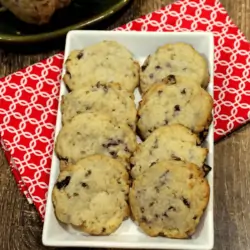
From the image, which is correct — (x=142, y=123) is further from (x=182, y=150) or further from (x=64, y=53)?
(x=64, y=53)

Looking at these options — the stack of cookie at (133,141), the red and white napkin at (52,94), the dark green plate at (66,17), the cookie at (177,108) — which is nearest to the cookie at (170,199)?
the stack of cookie at (133,141)

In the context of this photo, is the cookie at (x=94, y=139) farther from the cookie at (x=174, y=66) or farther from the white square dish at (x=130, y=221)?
the cookie at (x=174, y=66)

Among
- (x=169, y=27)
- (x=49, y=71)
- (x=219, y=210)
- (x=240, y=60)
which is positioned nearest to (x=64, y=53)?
(x=49, y=71)

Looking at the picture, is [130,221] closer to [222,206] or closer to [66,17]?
[222,206]

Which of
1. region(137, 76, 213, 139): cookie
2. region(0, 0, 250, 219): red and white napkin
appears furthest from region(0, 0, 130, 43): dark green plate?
region(137, 76, 213, 139): cookie

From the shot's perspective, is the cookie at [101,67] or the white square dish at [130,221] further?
the cookie at [101,67]

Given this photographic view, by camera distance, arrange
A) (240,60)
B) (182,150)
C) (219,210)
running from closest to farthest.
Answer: (182,150) → (219,210) → (240,60)
